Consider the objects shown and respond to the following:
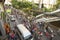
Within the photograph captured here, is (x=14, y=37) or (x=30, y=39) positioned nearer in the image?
(x=30, y=39)

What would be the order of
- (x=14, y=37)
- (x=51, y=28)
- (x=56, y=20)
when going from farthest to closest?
(x=14, y=37)
(x=56, y=20)
(x=51, y=28)

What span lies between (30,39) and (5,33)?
1.96 m

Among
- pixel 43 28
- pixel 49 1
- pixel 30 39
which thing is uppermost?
pixel 43 28

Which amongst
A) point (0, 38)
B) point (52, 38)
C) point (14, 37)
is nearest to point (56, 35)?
point (52, 38)

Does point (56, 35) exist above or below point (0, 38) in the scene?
above

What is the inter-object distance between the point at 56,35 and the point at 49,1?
15.5 meters

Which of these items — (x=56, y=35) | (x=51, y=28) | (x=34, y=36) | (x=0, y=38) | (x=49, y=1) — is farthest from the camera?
(x=49, y=1)

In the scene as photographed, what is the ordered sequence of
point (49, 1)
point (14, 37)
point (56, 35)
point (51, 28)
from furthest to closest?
1. point (49, 1)
2. point (14, 37)
3. point (51, 28)
4. point (56, 35)

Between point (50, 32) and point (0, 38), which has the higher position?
point (50, 32)

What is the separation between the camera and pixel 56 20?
3867 mm

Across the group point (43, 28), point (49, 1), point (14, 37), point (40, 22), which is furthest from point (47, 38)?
point (49, 1)

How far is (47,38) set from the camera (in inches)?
142

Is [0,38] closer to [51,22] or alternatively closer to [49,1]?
[51,22]

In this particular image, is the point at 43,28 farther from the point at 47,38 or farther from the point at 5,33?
the point at 5,33
